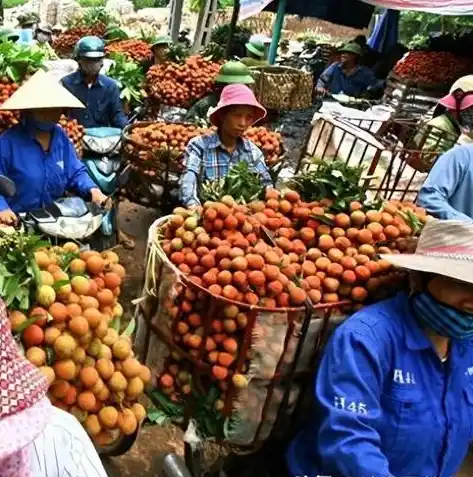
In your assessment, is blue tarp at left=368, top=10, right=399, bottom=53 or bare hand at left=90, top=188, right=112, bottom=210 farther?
blue tarp at left=368, top=10, right=399, bottom=53

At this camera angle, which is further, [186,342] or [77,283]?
[186,342]

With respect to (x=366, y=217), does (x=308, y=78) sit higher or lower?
lower

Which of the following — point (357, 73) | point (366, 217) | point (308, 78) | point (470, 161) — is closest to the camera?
point (366, 217)

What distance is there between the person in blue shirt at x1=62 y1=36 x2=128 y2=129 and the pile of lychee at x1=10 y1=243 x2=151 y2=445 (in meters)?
3.66

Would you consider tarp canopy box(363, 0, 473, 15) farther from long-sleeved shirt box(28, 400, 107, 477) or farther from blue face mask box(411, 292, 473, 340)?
long-sleeved shirt box(28, 400, 107, 477)

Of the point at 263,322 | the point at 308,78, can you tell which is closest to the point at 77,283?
the point at 263,322

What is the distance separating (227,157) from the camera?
3.67m

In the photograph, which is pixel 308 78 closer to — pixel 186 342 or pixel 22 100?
pixel 22 100

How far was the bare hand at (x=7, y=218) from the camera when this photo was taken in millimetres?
3162

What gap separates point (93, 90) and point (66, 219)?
2295 millimetres

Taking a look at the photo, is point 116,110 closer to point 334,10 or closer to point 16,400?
point 16,400

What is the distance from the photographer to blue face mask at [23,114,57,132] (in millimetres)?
3549

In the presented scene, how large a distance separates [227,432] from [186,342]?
350 mm

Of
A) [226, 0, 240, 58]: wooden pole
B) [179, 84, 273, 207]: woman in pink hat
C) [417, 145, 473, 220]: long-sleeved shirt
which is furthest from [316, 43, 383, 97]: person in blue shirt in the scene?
[417, 145, 473, 220]: long-sleeved shirt
